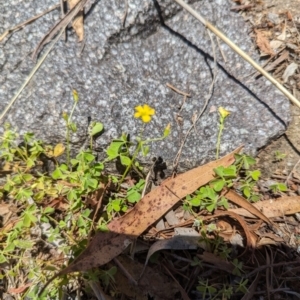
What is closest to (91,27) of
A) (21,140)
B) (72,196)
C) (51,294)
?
(21,140)

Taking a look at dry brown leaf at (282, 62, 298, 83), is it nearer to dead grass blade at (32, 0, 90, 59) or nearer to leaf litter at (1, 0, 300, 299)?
leaf litter at (1, 0, 300, 299)

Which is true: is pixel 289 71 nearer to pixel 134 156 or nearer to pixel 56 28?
pixel 134 156

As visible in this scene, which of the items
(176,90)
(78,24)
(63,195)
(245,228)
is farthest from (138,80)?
(245,228)

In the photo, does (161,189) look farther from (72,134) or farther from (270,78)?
(270,78)

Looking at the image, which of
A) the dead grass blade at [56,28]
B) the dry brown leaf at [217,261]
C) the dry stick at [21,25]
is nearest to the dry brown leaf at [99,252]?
the dry brown leaf at [217,261]

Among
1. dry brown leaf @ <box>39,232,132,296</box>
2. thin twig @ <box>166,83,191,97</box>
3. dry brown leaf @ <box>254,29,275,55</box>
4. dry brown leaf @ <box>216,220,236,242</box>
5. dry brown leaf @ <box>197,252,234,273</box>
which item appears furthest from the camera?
dry brown leaf @ <box>254,29,275,55</box>

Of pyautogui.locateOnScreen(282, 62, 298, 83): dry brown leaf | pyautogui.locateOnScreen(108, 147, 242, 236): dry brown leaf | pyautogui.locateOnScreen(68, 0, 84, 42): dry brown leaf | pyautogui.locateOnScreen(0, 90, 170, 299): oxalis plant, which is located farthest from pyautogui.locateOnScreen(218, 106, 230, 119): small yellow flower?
pyautogui.locateOnScreen(68, 0, 84, 42): dry brown leaf
